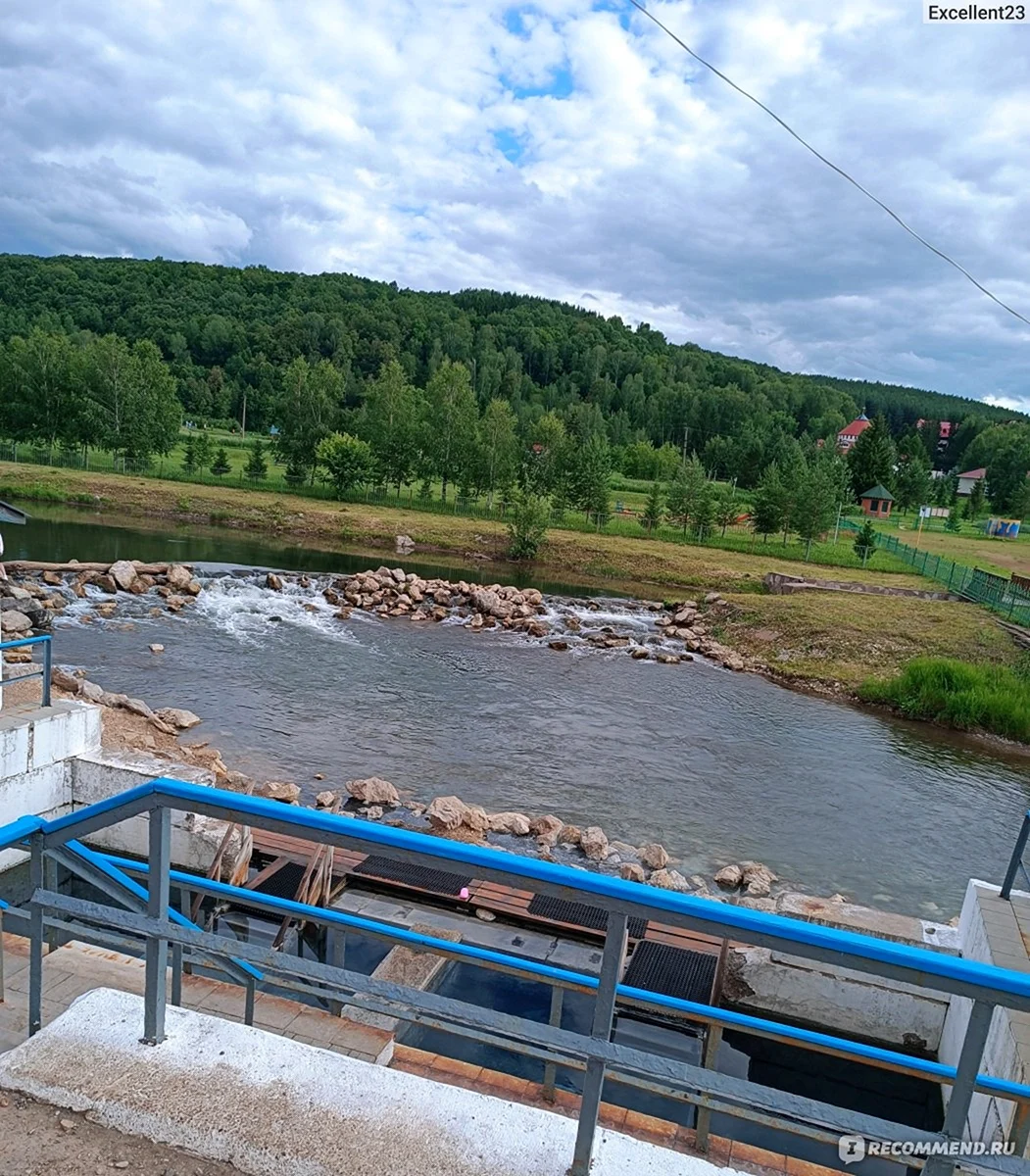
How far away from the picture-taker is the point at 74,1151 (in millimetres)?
2721

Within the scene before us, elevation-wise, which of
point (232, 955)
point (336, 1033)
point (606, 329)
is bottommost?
point (336, 1033)

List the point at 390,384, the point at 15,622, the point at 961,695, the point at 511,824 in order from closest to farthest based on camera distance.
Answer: the point at 511,824, the point at 15,622, the point at 961,695, the point at 390,384

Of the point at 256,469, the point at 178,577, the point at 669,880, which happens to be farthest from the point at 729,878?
the point at 256,469

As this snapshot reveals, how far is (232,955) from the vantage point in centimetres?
290

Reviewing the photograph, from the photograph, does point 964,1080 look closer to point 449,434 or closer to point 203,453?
point 449,434

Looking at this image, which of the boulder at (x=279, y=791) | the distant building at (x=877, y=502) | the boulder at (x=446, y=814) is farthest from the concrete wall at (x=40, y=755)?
the distant building at (x=877, y=502)

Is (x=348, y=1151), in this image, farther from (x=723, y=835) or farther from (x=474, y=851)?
(x=723, y=835)

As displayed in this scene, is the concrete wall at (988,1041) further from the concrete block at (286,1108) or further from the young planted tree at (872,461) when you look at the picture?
the young planted tree at (872,461)

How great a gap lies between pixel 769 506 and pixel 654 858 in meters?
44.1

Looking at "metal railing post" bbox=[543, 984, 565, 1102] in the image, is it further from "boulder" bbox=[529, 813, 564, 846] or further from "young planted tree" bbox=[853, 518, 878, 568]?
"young planted tree" bbox=[853, 518, 878, 568]

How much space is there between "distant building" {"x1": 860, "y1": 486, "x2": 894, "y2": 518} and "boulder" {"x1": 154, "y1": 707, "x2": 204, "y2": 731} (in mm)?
75048

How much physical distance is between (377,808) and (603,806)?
153 inches

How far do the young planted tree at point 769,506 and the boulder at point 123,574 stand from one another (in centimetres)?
3778

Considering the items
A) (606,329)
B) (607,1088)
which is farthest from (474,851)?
(606,329)
